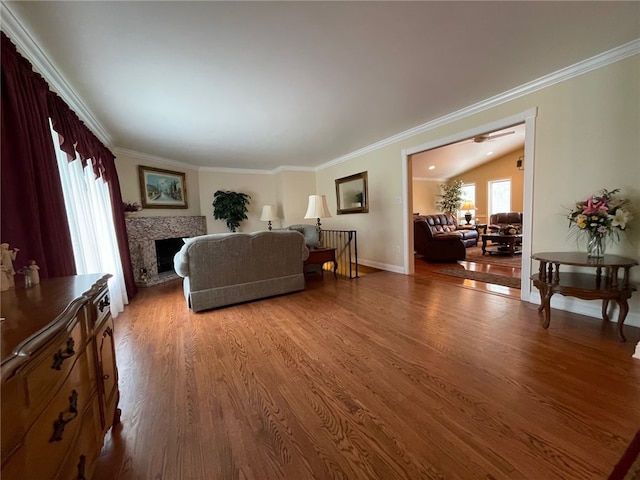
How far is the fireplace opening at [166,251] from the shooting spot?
5.03 meters

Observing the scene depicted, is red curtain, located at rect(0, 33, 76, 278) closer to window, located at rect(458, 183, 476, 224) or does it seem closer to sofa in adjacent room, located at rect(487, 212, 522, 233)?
sofa in adjacent room, located at rect(487, 212, 522, 233)

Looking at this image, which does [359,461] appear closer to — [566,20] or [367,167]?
[566,20]

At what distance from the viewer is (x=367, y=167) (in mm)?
4996

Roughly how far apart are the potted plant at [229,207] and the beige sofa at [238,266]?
9.82ft

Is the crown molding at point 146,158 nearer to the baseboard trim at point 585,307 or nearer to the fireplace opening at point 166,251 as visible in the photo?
the fireplace opening at point 166,251

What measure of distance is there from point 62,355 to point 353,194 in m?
5.04

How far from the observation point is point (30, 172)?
1.53 meters

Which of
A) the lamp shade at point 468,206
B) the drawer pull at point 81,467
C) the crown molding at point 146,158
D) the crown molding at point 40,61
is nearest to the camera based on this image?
the drawer pull at point 81,467

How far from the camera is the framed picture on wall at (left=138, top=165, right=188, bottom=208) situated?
15.3ft

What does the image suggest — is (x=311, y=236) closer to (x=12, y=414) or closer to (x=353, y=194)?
(x=353, y=194)

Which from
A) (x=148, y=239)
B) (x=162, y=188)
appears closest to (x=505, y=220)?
(x=162, y=188)

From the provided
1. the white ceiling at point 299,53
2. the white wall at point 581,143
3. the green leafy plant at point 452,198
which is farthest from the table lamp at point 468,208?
the white ceiling at point 299,53

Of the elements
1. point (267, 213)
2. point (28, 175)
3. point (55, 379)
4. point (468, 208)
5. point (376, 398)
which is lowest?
point (376, 398)

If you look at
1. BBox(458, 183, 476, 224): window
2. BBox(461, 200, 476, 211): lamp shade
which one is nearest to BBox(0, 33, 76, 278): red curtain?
BBox(461, 200, 476, 211): lamp shade
